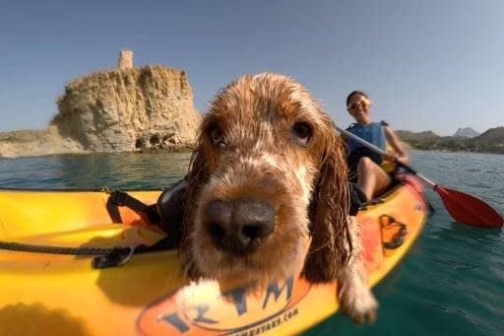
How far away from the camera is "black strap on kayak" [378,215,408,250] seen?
16.1 ft

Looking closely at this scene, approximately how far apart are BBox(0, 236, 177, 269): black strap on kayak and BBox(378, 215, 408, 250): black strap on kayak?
292 cm

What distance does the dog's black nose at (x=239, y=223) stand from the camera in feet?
5.39

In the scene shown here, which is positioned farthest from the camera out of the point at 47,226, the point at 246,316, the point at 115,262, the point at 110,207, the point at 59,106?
the point at 59,106

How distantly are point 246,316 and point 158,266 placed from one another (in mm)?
854

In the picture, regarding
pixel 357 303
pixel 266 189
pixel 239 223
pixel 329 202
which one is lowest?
pixel 357 303

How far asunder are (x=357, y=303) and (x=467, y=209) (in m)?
5.69

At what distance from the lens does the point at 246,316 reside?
10.2ft

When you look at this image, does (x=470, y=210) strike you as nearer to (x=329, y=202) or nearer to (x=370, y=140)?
(x=370, y=140)

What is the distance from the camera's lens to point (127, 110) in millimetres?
44188

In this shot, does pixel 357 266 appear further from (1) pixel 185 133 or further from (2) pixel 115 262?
(1) pixel 185 133

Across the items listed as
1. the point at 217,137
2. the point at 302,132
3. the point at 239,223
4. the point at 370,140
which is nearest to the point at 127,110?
the point at 370,140

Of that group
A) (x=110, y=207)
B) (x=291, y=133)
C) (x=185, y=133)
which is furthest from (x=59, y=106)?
(x=291, y=133)

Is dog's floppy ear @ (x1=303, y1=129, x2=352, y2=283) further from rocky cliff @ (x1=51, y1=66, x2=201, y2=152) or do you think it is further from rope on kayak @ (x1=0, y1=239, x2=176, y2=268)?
rocky cliff @ (x1=51, y1=66, x2=201, y2=152)

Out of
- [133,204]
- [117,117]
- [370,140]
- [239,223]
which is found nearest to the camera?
[239,223]
